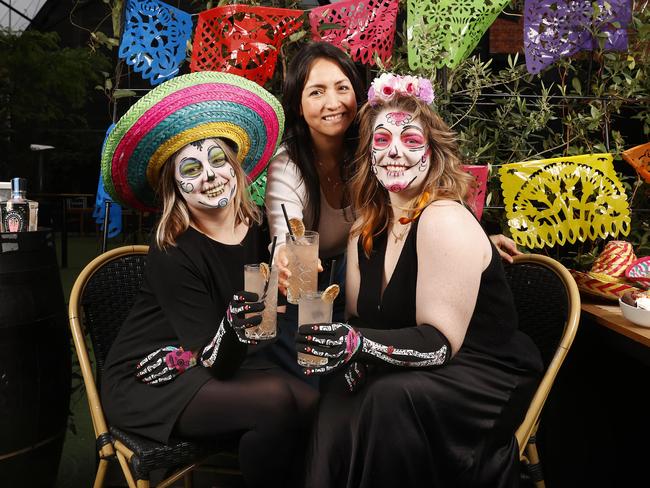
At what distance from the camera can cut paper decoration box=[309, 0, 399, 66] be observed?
2.33 metres

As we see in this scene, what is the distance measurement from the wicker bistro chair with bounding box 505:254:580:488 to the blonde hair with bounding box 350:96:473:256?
1.54 feet

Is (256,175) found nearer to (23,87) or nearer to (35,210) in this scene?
(35,210)

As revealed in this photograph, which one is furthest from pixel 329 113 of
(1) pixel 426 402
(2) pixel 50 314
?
(2) pixel 50 314

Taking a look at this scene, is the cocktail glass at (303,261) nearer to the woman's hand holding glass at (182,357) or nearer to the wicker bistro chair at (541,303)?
the woman's hand holding glass at (182,357)

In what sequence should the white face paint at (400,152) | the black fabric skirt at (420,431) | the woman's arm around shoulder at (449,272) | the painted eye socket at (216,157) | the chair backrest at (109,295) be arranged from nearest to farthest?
the black fabric skirt at (420,431), the woman's arm around shoulder at (449,272), the white face paint at (400,152), the painted eye socket at (216,157), the chair backrest at (109,295)

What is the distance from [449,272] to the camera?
1556 millimetres

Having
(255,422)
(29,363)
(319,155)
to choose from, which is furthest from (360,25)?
(29,363)

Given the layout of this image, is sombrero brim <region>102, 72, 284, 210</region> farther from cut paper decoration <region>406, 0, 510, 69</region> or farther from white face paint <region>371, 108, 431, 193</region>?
cut paper decoration <region>406, 0, 510, 69</region>

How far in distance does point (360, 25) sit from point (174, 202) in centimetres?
106

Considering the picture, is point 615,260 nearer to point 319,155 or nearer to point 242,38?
point 319,155

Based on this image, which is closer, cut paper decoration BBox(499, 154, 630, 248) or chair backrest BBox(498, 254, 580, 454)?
chair backrest BBox(498, 254, 580, 454)

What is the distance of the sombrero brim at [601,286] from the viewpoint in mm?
2066

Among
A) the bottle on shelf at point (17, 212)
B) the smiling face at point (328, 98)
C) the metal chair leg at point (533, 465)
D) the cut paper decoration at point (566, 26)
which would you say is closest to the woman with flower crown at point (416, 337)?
the smiling face at point (328, 98)

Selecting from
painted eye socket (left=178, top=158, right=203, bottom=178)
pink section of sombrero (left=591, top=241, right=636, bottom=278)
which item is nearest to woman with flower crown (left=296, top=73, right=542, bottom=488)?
painted eye socket (left=178, top=158, right=203, bottom=178)
